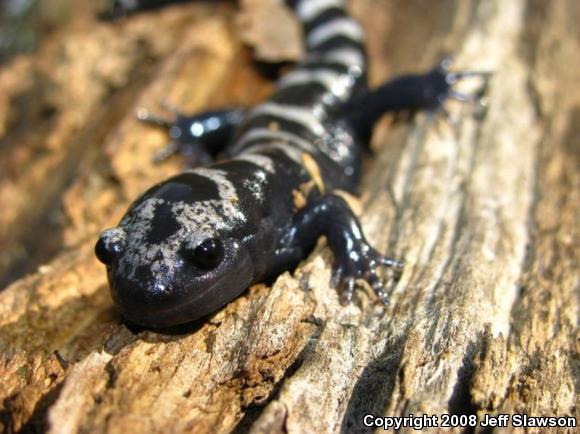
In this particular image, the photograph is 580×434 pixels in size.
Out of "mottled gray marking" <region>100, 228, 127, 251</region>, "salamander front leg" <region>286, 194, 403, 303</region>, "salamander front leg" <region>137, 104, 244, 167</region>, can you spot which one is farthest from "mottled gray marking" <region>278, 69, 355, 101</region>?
"mottled gray marking" <region>100, 228, 127, 251</region>

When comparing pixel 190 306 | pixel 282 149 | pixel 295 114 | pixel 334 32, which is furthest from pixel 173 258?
pixel 334 32

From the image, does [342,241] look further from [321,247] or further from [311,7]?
[311,7]

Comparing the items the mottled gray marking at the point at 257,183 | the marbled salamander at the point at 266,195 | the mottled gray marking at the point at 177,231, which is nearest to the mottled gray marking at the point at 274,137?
the marbled salamander at the point at 266,195

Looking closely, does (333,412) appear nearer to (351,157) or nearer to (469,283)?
(469,283)

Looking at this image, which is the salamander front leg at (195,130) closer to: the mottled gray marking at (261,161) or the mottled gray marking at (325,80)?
the mottled gray marking at (325,80)

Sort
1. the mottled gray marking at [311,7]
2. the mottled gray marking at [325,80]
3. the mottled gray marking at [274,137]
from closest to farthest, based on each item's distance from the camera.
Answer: the mottled gray marking at [274,137]
the mottled gray marking at [325,80]
the mottled gray marking at [311,7]

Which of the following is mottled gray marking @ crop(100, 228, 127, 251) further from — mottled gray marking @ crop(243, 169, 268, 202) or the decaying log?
mottled gray marking @ crop(243, 169, 268, 202)
